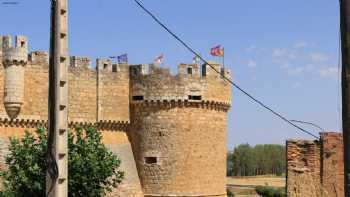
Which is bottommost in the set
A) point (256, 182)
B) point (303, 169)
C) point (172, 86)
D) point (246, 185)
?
point (256, 182)

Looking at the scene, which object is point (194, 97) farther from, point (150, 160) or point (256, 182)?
point (256, 182)

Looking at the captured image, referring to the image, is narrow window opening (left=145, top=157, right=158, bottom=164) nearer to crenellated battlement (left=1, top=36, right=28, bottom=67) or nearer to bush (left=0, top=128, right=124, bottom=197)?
crenellated battlement (left=1, top=36, right=28, bottom=67)

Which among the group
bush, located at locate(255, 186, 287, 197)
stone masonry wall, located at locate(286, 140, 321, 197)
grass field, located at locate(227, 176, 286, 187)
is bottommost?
grass field, located at locate(227, 176, 286, 187)

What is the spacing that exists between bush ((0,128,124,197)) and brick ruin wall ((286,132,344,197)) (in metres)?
6.03

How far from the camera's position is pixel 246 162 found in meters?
105

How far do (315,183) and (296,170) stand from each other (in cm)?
45

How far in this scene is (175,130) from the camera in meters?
24.1

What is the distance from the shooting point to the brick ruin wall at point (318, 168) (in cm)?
1195

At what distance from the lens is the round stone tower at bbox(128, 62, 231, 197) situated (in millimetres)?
24031

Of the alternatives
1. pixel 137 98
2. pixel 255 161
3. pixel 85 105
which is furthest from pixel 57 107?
pixel 255 161

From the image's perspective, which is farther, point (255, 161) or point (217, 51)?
point (255, 161)

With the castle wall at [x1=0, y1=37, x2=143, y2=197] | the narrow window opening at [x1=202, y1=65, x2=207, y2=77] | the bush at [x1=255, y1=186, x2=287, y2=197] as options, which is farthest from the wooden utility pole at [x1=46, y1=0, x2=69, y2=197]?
the bush at [x1=255, y1=186, x2=287, y2=197]

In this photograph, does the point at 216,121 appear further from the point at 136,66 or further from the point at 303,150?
the point at 303,150

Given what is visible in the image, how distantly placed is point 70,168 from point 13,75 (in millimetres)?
6705
